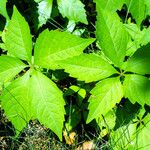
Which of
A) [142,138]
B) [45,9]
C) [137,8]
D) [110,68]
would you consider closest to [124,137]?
[142,138]

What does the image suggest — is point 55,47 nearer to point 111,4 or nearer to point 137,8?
point 111,4

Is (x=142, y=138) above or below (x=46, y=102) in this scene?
below

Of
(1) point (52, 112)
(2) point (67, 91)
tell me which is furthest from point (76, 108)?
(1) point (52, 112)

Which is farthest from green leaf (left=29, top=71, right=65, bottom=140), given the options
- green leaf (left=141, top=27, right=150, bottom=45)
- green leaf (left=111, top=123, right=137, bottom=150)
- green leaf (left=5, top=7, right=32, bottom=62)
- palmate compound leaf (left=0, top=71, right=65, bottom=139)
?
green leaf (left=141, top=27, right=150, bottom=45)

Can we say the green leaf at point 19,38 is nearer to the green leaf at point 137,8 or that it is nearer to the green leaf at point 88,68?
the green leaf at point 88,68

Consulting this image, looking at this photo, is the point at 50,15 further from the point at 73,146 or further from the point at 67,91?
the point at 73,146

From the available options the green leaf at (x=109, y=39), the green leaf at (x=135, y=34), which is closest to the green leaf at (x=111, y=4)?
the green leaf at (x=109, y=39)
